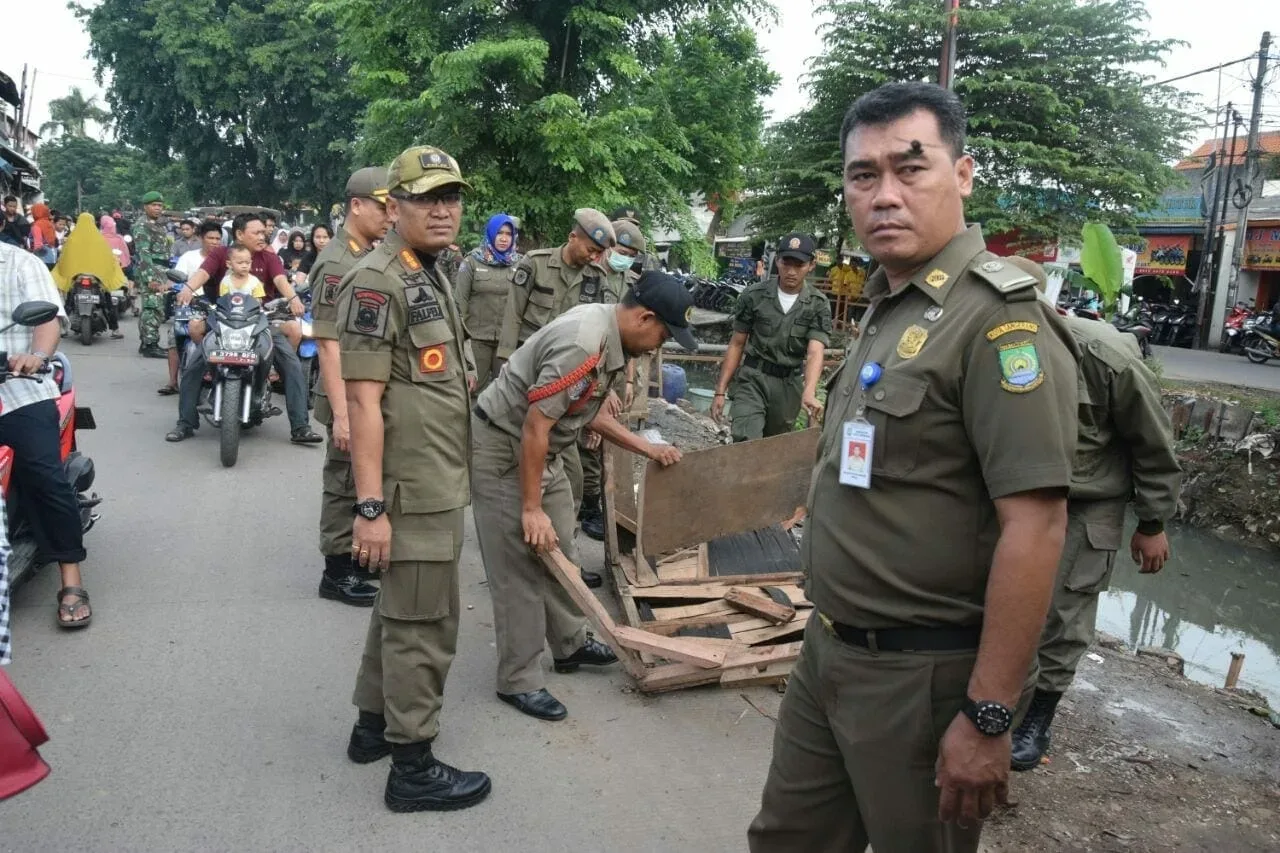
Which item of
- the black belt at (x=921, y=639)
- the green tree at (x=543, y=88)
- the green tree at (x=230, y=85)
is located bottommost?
the black belt at (x=921, y=639)

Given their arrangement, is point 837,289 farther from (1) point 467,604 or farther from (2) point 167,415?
(1) point 467,604

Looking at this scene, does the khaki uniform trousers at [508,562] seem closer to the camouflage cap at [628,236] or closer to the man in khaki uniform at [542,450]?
the man in khaki uniform at [542,450]

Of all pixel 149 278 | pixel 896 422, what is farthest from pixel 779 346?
pixel 149 278

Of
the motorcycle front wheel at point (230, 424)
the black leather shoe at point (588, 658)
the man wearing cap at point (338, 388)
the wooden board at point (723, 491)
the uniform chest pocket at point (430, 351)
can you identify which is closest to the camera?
the uniform chest pocket at point (430, 351)

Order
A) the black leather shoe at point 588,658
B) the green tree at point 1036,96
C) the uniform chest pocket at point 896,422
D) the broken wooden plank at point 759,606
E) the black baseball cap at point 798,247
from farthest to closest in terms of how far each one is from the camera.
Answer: the green tree at point 1036,96 → the black baseball cap at point 798,247 → the broken wooden plank at point 759,606 → the black leather shoe at point 588,658 → the uniform chest pocket at point 896,422

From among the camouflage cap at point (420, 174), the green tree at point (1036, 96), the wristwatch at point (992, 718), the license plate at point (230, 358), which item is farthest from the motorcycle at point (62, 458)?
the green tree at point (1036, 96)

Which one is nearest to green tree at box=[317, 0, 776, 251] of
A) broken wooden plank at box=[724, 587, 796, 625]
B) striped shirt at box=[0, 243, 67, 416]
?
striped shirt at box=[0, 243, 67, 416]

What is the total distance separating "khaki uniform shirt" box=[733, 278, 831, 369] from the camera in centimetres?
536

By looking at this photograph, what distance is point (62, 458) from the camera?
3.99 metres

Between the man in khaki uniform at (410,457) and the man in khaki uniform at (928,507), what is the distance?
1248 mm

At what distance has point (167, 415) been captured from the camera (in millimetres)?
7801

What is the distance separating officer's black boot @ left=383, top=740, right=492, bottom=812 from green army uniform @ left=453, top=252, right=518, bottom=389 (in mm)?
3322

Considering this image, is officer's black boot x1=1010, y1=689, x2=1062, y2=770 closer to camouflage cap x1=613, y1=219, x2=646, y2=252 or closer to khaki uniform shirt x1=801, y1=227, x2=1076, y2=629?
khaki uniform shirt x1=801, y1=227, x2=1076, y2=629

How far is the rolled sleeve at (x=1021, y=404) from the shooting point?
1.45 metres
